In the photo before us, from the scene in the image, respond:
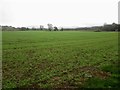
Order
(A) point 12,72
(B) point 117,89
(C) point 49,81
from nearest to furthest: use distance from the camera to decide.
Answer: (B) point 117,89 < (C) point 49,81 < (A) point 12,72

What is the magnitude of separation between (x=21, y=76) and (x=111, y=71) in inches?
202

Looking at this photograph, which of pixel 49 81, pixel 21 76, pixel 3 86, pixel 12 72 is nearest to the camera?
pixel 3 86

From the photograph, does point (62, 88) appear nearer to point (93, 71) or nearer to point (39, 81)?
point (39, 81)

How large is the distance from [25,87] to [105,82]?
364 cm

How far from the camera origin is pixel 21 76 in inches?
400

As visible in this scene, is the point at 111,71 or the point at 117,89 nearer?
the point at 117,89

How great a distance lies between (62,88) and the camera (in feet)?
26.9

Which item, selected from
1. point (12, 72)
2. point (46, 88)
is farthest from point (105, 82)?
point (12, 72)

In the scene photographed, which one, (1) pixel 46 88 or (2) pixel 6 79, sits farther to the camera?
(2) pixel 6 79

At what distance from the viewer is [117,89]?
7.95 m

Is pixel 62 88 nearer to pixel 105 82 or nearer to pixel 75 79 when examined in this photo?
pixel 75 79

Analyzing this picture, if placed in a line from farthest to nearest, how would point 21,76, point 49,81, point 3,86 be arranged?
point 21,76 → point 49,81 → point 3,86

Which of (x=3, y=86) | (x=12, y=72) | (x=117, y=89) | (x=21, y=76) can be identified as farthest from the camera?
(x=12, y=72)

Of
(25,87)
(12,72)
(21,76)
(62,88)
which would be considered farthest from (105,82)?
(12,72)
